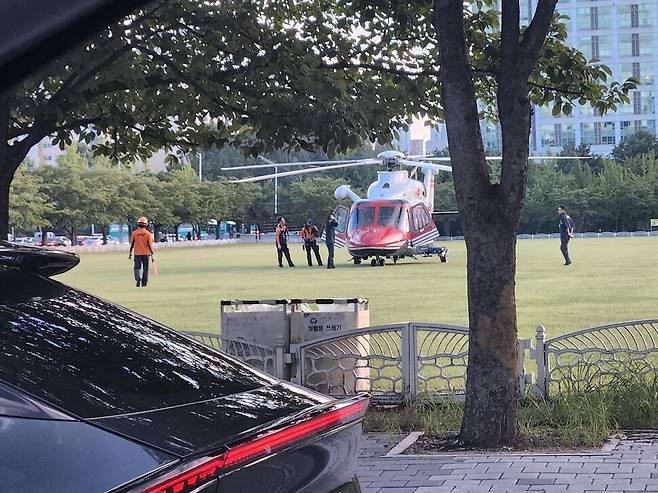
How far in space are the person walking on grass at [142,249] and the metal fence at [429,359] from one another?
1562 centimetres

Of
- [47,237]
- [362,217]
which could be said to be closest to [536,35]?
[362,217]

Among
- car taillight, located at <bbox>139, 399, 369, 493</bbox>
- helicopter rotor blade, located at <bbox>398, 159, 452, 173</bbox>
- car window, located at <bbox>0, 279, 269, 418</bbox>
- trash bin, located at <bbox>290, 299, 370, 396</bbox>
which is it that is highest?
helicopter rotor blade, located at <bbox>398, 159, 452, 173</bbox>

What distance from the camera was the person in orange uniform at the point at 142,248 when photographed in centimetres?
2417

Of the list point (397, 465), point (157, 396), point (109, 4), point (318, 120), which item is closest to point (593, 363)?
point (397, 465)

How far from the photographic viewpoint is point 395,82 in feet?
32.6

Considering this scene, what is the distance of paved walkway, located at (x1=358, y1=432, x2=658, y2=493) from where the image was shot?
5641mm

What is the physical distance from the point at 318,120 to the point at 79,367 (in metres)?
6.57

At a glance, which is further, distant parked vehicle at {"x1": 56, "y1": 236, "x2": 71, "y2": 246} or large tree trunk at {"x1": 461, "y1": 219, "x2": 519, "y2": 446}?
distant parked vehicle at {"x1": 56, "y1": 236, "x2": 71, "y2": 246}

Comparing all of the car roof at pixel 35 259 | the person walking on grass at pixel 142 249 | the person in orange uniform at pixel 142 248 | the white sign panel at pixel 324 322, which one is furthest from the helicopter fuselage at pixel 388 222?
the car roof at pixel 35 259

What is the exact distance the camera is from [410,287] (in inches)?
921

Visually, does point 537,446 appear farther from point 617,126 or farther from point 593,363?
point 617,126

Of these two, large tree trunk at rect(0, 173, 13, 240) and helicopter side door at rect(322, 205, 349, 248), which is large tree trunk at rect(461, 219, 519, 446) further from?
helicopter side door at rect(322, 205, 349, 248)

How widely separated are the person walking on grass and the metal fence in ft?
51.3

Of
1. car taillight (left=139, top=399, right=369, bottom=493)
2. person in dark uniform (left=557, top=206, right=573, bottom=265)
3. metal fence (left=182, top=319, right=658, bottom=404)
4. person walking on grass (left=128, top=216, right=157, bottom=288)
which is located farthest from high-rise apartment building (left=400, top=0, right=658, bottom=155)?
car taillight (left=139, top=399, right=369, bottom=493)
